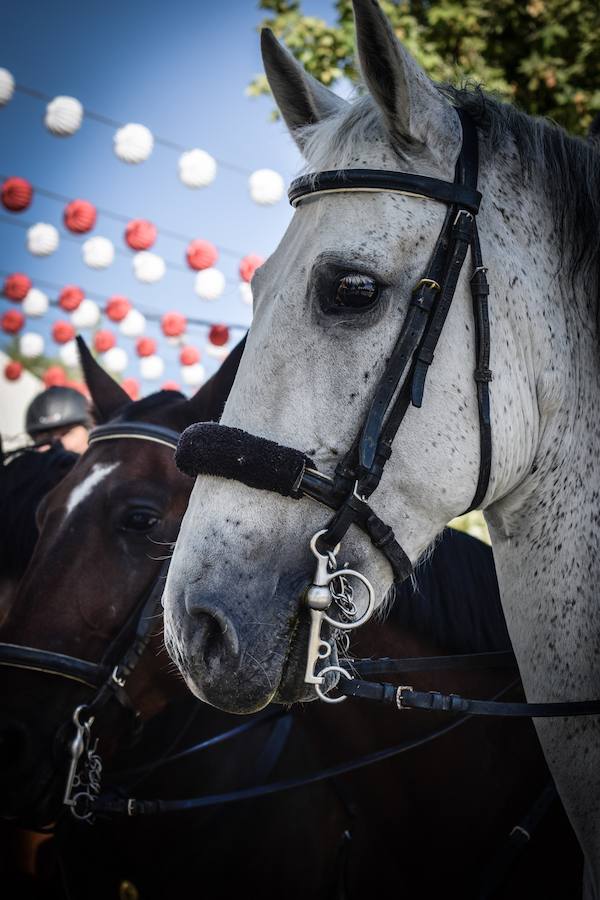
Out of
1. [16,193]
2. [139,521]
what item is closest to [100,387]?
[139,521]

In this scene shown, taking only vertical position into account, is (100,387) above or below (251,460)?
below

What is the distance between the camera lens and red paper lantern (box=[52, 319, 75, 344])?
1033cm

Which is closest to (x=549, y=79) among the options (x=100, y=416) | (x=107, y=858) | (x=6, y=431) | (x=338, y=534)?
(x=100, y=416)

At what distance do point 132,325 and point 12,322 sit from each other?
2.38 metres

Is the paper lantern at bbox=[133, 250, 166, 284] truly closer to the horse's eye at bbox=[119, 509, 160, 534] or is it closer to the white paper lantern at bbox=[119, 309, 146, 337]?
the white paper lantern at bbox=[119, 309, 146, 337]

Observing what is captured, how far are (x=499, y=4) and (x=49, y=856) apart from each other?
8.11 m

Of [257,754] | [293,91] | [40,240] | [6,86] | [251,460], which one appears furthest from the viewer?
[40,240]

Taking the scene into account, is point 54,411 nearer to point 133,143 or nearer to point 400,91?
point 133,143

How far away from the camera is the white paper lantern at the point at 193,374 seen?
34.8 feet

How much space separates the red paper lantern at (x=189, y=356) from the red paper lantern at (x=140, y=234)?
83.1 inches

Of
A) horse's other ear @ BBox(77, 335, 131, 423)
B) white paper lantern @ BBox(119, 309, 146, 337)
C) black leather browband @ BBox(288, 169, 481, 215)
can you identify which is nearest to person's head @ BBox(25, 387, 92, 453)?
white paper lantern @ BBox(119, 309, 146, 337)

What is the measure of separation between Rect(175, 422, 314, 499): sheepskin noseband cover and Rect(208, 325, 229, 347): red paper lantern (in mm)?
5067

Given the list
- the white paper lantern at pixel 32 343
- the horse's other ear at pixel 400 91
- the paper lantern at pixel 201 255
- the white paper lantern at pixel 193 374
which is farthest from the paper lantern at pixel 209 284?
the horse's other ear at pixel 400 91

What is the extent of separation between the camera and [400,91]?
155cm
